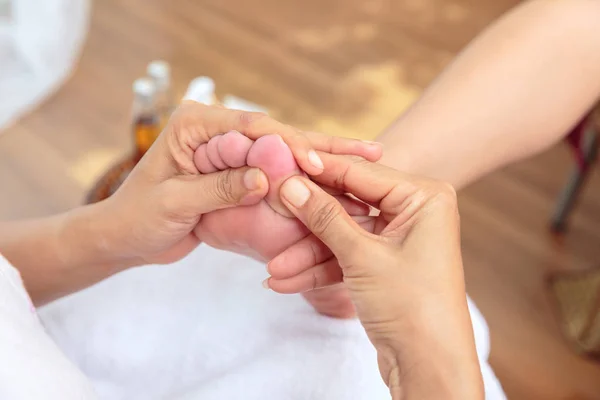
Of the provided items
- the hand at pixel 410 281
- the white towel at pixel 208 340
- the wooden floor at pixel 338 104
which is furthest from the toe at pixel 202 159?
the wooden floor at pixel 338 104

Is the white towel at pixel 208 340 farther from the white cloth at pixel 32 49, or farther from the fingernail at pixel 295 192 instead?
the white cloth at pixel 32 49

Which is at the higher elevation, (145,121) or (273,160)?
(145,121)

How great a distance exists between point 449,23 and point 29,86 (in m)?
1.46

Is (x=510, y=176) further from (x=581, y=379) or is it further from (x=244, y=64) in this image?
(x=244, y=64)

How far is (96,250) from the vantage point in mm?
763

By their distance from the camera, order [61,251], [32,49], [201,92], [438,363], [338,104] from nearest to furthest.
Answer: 1. [438,363]
2. [61,251]
3. [201,92]
4. [32,49]
5. [338,104]

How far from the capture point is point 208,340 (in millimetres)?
785

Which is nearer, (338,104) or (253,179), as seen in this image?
(253,179)

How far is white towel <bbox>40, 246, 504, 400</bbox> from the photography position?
0.72m

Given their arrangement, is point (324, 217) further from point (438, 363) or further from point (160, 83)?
point (160, 83)

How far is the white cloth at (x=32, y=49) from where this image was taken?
1.71 meters

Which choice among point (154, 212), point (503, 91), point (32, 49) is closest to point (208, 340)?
point (154, 212)

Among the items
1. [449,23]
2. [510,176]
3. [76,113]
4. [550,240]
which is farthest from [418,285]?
[449,23]

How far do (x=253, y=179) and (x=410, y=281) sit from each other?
0.66 feet
